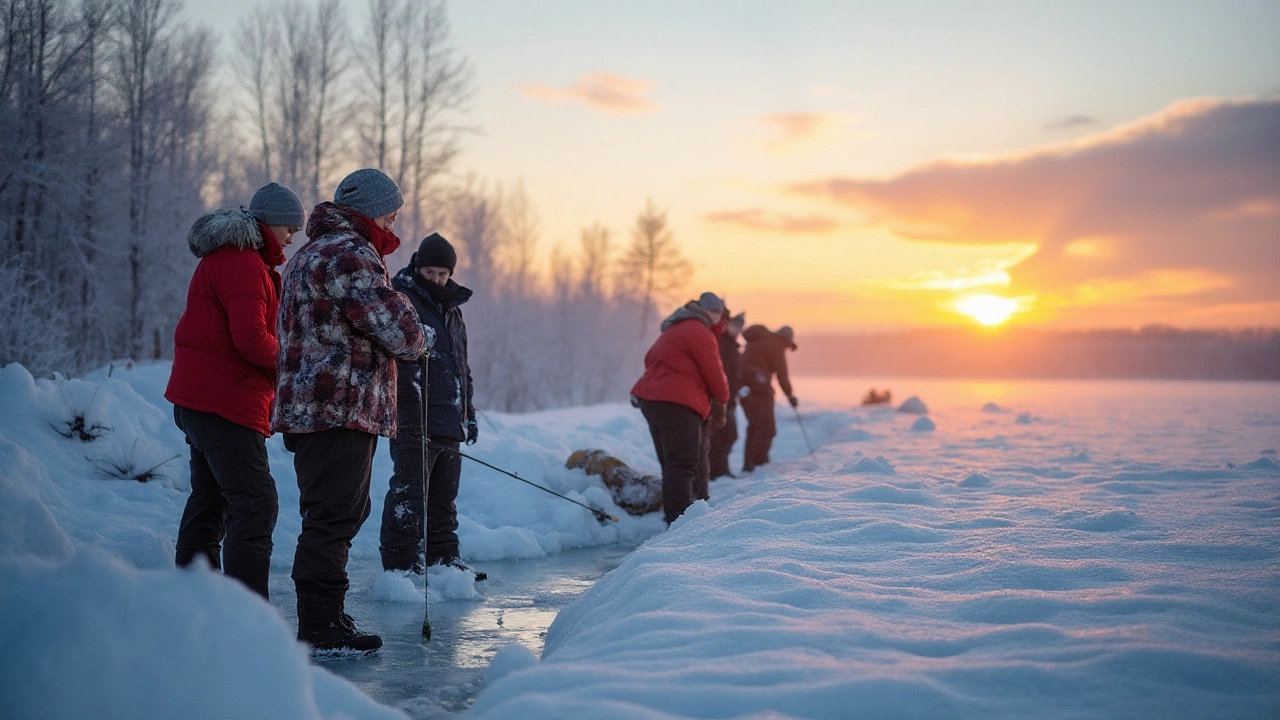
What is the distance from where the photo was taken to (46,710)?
A: 178cm

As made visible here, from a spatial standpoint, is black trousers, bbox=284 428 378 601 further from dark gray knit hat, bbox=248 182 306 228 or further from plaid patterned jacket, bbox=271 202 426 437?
dark gray knit hat, bbox=248 182 306 228

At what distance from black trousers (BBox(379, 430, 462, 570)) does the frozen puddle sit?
1.08 feet

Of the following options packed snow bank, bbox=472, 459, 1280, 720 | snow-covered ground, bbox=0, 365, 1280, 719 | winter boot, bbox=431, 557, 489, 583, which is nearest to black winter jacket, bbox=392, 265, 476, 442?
winter boot, bbox=431, 557, 489, 583

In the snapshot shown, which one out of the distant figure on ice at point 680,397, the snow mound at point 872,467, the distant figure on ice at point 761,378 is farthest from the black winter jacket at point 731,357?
the distant figure on ice at point 680,397

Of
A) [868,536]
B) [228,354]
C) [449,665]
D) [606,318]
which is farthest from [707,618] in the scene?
[606,318]

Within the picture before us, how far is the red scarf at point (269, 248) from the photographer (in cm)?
374

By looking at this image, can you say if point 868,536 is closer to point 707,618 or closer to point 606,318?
point 707,618

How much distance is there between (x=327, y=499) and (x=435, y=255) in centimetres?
210

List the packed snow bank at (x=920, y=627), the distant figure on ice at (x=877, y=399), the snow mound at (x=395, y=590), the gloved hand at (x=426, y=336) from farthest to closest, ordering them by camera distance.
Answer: the distant figure on ice at (x=877, y=399) → the snow mound at (x=395, y=590) → the gloved hand at (x=426, y=336) → the packed snow bank at (x=920, y=627)

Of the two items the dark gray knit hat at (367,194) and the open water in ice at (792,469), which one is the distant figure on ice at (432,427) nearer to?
the open water in ice at (792,469)

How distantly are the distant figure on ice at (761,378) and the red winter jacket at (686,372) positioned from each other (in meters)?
4.69

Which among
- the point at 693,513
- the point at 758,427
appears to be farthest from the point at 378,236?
the point at 758,427

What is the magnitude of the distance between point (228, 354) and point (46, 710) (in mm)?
2065

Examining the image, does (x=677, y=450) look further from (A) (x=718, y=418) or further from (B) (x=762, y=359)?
(B) (x=762, y=359)
